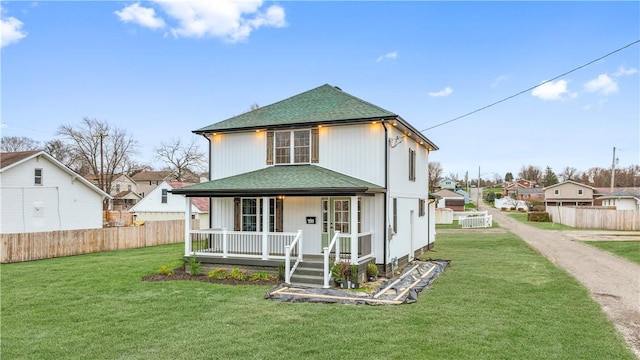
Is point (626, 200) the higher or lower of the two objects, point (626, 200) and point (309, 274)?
the higher

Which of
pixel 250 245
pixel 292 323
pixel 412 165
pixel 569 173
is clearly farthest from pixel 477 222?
pixel 569 173

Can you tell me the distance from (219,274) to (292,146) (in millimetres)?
5075

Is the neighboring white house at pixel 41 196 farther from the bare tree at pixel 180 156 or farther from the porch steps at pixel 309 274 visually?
the bare tree at pixel 180 156

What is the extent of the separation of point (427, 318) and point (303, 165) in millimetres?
7529

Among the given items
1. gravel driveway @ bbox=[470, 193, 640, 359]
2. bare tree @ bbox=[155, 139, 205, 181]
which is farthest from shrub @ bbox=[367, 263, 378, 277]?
bare tree @ bbox=[155, 139, 205, 181]

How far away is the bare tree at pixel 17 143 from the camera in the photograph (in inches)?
2378

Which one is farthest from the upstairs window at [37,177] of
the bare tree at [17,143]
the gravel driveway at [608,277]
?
the bare tree at [17,143]

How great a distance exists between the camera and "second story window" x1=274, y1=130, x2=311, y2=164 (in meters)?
14.3

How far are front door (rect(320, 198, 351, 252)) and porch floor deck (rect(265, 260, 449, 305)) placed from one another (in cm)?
240

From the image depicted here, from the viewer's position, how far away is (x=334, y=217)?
1342cm

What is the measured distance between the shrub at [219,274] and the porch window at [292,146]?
430 cm

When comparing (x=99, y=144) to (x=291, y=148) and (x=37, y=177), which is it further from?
(x=291, y=148)

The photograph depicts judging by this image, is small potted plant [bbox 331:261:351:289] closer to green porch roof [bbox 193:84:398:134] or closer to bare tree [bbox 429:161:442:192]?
green porch roof [bbox 193:84:398:134]

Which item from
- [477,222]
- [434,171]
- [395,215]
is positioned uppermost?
[434,171]
